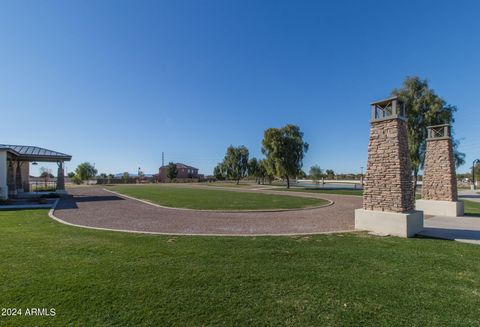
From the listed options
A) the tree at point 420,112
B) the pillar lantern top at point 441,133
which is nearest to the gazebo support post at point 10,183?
the pillar lantern top at point 441,133

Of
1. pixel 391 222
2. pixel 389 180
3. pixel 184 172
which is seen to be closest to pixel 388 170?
pixel 389 180

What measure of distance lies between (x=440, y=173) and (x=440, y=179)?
29cm

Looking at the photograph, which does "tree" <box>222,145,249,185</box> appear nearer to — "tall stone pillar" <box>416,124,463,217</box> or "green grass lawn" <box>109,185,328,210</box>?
"green grass lawn" <box>109,185,328,210</box>

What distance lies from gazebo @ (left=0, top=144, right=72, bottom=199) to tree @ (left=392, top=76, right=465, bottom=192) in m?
31.8

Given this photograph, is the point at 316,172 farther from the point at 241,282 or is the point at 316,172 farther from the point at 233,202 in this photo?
the point at 241,282

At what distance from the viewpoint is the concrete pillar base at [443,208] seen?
11.1 m

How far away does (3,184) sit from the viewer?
1638cm

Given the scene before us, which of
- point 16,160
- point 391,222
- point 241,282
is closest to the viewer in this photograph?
point 241,282

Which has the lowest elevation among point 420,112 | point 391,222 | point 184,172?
point 391,222

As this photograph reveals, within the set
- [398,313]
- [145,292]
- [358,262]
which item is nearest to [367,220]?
[358,262]

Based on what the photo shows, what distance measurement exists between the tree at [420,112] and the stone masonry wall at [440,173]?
11248 mm

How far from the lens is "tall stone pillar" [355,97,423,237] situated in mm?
7488

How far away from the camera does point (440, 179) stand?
1177 centimetres

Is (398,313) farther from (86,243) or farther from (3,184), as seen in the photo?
(3,184)
